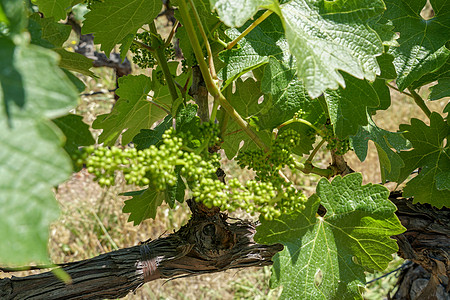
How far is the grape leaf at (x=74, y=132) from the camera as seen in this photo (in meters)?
0.73

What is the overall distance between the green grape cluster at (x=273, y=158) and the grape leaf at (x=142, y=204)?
429 mm

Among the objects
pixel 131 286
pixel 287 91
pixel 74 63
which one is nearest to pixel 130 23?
pixel 74 63

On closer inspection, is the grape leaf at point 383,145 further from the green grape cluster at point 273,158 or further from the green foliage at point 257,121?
the green grape cluster at point 273,158

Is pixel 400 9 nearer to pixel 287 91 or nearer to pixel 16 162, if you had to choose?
pixel 287 91

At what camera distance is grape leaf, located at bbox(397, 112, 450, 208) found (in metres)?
1.45

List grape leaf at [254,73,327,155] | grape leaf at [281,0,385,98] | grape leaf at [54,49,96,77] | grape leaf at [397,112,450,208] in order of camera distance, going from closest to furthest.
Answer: grape leaf at [281,0,385,98] → grape leaf at [254,73,327,155] → grape leaf at [54,49,96,77] → grape leaf at [397,112,450,208]

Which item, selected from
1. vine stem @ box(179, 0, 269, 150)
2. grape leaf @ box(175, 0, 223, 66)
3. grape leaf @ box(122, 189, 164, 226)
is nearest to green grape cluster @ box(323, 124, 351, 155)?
vine stem @ box(179, 0, 269, 150)

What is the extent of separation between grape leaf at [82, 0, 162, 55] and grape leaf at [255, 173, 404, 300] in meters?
0.63

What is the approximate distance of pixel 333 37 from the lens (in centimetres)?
89

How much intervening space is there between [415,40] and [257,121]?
1.71ft

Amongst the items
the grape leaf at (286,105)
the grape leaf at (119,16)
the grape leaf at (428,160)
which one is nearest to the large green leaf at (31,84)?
the grape leaf at (286,105)

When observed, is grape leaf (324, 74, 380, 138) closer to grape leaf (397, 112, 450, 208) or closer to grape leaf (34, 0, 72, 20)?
grape leaf (397, 112, 450, 208)

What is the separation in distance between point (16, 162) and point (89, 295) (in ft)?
2.95

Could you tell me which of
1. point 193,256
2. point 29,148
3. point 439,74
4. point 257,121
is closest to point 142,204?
point 193,256
